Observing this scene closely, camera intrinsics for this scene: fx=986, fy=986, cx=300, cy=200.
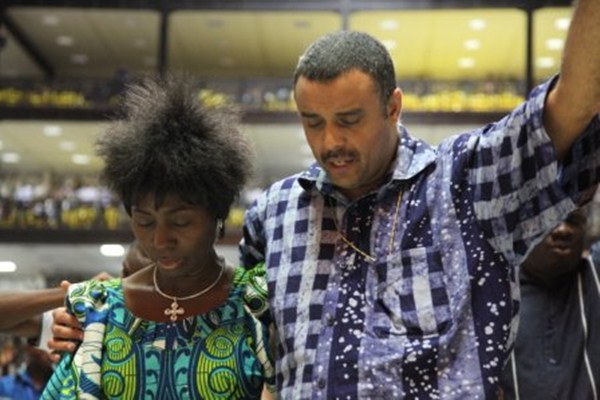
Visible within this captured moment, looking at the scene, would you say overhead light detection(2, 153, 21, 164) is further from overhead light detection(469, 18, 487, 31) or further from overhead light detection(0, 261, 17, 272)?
overhead light detection(469, 18, 487, 31)

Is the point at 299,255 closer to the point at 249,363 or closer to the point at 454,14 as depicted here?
the point at 249,363

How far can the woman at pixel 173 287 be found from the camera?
2.60 m

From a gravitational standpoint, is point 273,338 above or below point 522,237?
below

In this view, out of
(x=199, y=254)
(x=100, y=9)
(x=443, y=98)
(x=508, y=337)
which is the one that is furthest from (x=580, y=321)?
(x=100, y=9)

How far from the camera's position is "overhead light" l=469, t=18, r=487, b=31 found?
74.7ft

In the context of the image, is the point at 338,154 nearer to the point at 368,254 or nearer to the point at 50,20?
the point at 368,254

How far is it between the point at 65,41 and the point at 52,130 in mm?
2742

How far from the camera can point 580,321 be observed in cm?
353

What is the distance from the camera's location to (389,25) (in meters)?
23.3

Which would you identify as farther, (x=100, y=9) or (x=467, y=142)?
(x=100, y=9)

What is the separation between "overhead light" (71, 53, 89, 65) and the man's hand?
79.2ft

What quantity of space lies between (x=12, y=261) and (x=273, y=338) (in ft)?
73.7

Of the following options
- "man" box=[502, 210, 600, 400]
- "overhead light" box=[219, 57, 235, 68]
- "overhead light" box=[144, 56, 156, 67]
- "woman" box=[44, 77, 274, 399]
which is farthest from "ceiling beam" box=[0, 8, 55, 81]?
"woman" box=[44, 77, 274, 399]

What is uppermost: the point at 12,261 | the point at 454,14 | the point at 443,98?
the point at 454,14
